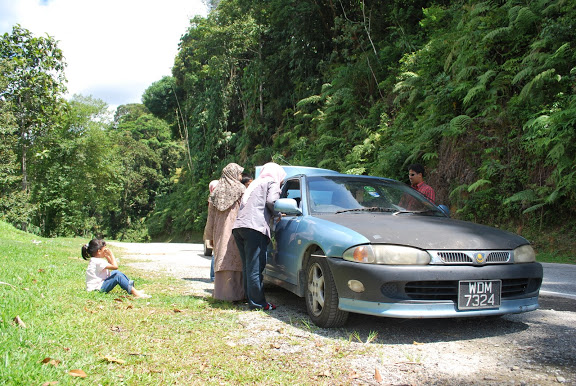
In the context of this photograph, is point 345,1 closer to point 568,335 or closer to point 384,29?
point 384,29

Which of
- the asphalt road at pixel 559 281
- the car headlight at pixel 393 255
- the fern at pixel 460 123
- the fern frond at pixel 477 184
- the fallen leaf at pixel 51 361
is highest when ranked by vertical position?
the fern at pixel 460 123

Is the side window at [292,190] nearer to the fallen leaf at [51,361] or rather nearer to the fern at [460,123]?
the fallen leaf at [51,361]

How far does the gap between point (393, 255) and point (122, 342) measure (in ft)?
7.49

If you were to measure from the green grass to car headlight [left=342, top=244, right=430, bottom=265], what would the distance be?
1.13 metres

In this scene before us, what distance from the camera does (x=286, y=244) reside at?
17.0 ft

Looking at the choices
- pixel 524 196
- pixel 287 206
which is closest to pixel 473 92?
pixel 524 196

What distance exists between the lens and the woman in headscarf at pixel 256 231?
505cm

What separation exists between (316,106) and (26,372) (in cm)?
2383

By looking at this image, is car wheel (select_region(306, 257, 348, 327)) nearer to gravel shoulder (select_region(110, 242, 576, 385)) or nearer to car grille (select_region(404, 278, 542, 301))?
gravel shoulder (select_region(110, 242, 576, 385))

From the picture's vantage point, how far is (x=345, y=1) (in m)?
24.0

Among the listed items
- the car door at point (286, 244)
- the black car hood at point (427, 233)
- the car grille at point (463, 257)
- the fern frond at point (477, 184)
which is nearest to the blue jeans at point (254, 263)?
the car door at point (286, 244)

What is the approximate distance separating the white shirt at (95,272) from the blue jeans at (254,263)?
1883mm

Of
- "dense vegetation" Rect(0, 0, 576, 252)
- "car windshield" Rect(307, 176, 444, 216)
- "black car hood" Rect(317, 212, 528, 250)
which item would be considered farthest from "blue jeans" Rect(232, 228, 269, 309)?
"dense vegetation" Rect(0, 0, 576, 252)

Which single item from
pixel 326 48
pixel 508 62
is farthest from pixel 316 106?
pixel 508 62
